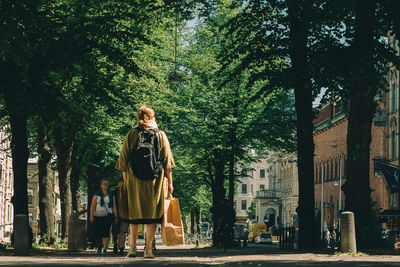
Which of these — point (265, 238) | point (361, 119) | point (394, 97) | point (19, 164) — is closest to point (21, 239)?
point (19, 164)

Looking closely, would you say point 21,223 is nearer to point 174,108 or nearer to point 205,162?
point 174,108

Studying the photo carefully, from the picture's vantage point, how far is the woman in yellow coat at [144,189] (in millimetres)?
10508

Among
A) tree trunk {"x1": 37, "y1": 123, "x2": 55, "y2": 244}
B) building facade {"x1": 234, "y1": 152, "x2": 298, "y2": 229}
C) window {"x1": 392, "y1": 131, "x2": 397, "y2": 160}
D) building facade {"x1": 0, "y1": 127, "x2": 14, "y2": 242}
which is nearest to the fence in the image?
tree trunk {"x1": 37, "y1": 123, "x2": 55, "y2": 244}

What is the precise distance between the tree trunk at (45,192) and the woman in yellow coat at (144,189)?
14066 millimetres

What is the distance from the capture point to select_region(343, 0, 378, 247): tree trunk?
15484 mm

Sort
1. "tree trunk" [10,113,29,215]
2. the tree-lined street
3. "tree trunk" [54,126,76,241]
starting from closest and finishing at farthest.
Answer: the tree-lined street < "tree trunk" [10,113,29,215] < "tree trunk" [54,126,76,241]

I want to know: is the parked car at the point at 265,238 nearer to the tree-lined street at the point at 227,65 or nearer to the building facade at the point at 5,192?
the building facade at the point at 5,192

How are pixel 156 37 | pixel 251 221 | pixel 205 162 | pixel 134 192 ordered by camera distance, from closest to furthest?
pixel 134 192 → pixel 156 37 → pixel 205 162 → pixel 251 221

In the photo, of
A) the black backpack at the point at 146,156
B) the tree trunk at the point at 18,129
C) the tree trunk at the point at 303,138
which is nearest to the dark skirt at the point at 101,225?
the tree trunk at the point at 18,129

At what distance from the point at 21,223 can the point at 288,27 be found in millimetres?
9017

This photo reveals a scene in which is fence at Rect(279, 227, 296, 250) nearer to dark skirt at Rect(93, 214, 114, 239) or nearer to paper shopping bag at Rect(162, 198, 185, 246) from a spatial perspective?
dark skirt at Rect(93, 214, 114, 239)

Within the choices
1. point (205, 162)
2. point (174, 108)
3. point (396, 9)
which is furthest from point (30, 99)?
point (205, 162)

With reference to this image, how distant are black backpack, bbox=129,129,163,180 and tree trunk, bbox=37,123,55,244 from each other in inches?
564

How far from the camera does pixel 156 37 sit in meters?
33.9
